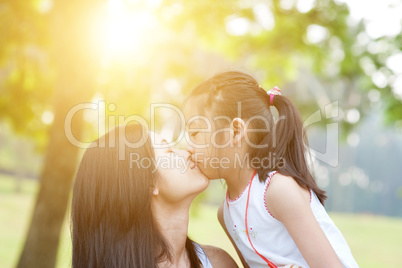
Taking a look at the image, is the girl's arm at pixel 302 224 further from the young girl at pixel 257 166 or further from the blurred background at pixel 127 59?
the blurred background at pixel 127 59

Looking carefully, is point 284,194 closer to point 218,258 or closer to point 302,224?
point 302,224

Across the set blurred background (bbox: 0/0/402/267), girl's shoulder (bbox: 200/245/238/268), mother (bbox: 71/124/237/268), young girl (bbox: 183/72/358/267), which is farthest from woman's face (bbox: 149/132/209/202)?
blurred background (bbox: 0/0/402/267)

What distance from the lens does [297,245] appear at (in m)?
2.33

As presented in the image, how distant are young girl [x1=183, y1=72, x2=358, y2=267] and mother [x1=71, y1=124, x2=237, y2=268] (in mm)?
271

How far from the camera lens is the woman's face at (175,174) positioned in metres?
2.38

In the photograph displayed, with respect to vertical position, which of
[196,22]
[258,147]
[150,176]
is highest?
[196,22]

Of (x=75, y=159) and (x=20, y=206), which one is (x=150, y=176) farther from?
(x=20, y=206)

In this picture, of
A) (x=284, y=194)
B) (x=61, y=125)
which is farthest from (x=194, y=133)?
(x=61, y=125)

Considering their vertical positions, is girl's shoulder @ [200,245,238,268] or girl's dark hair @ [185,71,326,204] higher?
girl's dark hair @ [185,71,326,204]

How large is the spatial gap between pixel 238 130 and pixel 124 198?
784 millimetres

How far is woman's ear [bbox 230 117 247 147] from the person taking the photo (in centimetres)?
271

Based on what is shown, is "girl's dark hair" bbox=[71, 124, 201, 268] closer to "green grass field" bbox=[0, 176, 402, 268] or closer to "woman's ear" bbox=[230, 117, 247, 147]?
"woman's ear" bbox=[230, 117, 247, 147]

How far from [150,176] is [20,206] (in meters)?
22.2

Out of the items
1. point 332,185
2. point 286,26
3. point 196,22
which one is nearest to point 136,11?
point 196,22
